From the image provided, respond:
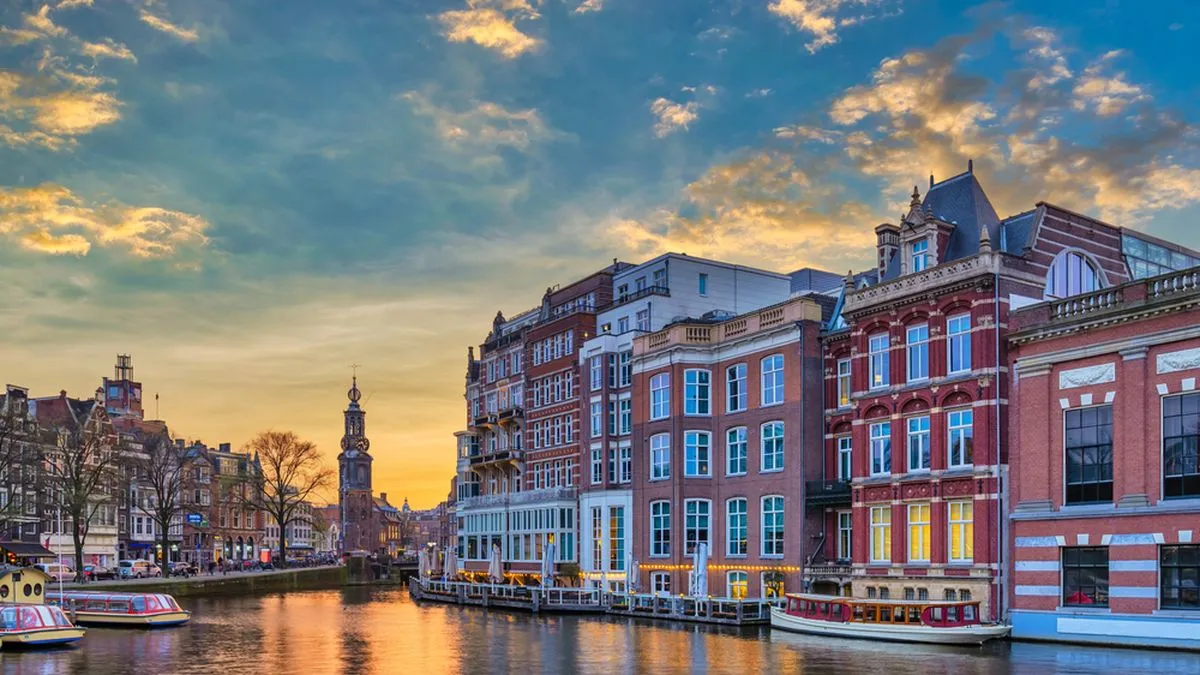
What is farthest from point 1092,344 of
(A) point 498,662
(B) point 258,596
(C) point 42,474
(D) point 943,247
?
(C) point 42,474

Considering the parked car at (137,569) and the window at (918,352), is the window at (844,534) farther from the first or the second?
the parked car at (137,569)

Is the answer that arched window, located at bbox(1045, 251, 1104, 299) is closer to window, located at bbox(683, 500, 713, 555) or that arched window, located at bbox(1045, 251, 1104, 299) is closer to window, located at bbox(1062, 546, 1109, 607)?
window, located at bbox(1062, 546, 1109, 607)

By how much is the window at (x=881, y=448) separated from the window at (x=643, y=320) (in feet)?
79.9

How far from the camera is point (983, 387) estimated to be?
5181cm

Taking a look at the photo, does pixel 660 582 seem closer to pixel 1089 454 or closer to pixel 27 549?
pixel 1089 454

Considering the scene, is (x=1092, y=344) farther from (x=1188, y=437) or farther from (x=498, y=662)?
(x=498, y=662)

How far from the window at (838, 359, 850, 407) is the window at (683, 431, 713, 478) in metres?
10.0

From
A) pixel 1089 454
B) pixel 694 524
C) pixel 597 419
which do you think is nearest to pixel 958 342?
pixel 1089 454

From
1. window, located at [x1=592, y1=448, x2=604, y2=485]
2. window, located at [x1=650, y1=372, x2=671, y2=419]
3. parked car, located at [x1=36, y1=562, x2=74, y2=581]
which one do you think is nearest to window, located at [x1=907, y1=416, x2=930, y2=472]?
window, located at [x1=650, y1=372, x2=671, y2=419]

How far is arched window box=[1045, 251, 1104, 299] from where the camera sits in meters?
54.2

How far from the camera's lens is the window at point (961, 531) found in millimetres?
52594

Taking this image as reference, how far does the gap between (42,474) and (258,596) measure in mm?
20310

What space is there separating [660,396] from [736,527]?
31.1 ft

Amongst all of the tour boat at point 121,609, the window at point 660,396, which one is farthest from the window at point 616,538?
the tour boat at point 121,609
